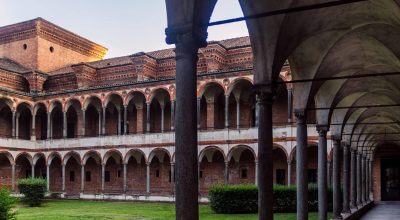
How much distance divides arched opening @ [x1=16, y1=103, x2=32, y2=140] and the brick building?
76mm

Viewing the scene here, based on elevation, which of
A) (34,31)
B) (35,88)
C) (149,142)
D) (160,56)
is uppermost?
(34,31)

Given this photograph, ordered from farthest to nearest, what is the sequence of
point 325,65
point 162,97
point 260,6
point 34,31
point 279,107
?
point 34,31 < point 162,97 < point 279,107 < point 325,65 < point 260,6

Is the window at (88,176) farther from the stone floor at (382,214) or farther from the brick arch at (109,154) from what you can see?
the stone floor at (382,214)

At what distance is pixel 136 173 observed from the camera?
33.0 m

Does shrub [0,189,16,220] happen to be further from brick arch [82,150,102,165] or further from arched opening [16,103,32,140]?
arched opening [16,103,32,140]

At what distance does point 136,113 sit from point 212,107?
6486 mm

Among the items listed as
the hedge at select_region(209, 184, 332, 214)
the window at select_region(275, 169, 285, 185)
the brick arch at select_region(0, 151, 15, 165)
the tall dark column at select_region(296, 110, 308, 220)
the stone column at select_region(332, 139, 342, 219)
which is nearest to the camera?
the tall dark column at select_region(296, 110, 308, 220)

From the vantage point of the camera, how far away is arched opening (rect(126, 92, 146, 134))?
32406 mm

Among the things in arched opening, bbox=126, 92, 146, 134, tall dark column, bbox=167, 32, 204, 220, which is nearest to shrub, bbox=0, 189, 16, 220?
tall dark column, bbox=167, 32, 204, 220

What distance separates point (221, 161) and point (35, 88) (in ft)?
49.6

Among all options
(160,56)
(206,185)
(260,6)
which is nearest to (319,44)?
(260,6)

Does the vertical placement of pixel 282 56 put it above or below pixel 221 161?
above

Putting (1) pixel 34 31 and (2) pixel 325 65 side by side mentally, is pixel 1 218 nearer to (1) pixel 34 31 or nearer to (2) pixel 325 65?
(2) pixel 325 65

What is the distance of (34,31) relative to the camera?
3762 cm
